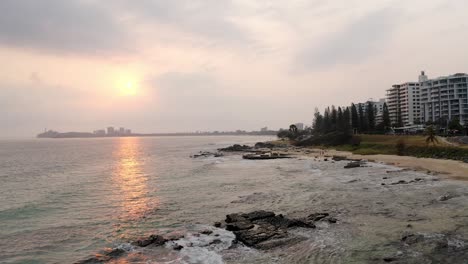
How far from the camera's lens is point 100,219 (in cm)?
2711

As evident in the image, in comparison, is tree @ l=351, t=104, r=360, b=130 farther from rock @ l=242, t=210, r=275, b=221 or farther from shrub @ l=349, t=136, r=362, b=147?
rock @ l=242, t=210, r=275, b=221

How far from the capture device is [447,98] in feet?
514

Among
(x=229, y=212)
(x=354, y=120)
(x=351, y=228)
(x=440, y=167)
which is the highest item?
(x=354, y=120)

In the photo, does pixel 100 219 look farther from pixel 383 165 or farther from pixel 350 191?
pixel 383 165

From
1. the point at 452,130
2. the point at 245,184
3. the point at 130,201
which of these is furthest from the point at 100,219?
the point at 452,130

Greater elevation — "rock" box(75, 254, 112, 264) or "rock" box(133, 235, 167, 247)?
"rock" box(133, 235, 167, 247)

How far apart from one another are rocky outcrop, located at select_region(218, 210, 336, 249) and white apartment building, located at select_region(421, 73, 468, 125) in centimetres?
14813

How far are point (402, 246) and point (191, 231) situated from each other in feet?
37.9

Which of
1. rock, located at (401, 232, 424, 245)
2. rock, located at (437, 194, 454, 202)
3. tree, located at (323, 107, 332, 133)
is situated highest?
tree, located at (323, 107, 332, 133)

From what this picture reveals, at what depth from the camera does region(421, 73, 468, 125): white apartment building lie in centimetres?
15288

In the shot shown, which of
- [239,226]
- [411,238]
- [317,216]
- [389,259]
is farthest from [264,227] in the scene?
[411,238]

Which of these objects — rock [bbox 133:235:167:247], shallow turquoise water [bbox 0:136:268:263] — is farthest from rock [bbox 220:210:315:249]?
shallow turquoise water [bbox 0:136:268:263]

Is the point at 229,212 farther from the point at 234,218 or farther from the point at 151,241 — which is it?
the point at 151,241

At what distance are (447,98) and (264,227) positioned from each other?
534 feet
